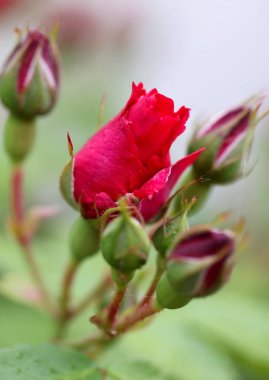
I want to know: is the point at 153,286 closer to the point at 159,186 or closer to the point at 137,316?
the point at 137,316

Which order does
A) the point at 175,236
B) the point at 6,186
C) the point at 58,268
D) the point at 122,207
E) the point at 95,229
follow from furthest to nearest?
the point at 6,186, the point at 58,268, the point at 95,229, the point at 175,236, the point at 122,207

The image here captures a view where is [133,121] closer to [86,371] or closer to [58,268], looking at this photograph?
[86,371]

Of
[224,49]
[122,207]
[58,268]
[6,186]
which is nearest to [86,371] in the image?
[122,207]

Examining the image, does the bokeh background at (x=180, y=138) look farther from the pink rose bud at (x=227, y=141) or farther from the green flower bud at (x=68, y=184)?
the green flower bud at (x=68, y=184)

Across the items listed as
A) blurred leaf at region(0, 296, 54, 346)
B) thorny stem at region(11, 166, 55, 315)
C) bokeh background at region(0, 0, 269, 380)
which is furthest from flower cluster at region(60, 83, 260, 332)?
blurred leaf at region(0, 296, 54, 346)

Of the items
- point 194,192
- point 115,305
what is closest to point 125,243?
point 115,305
